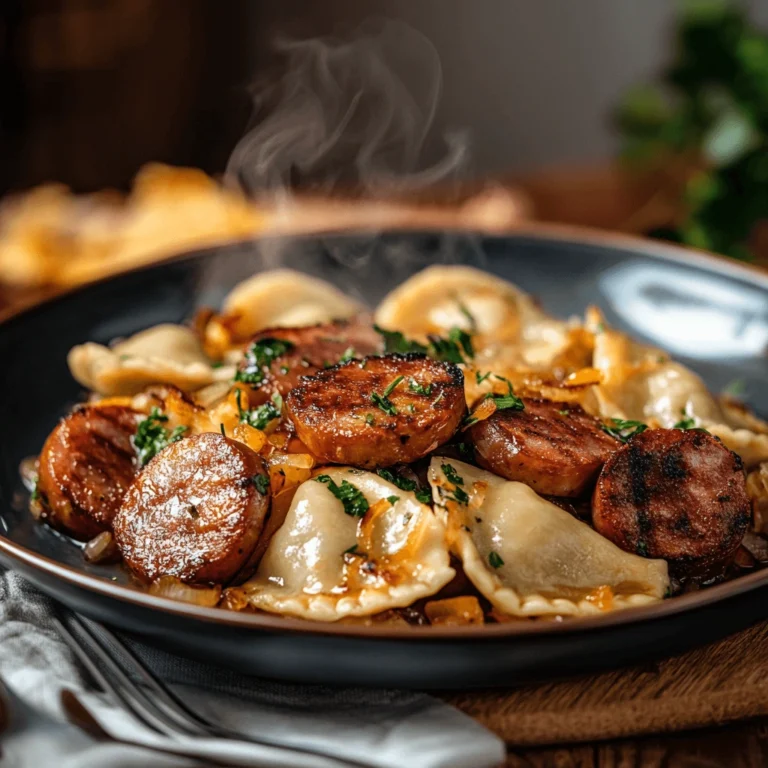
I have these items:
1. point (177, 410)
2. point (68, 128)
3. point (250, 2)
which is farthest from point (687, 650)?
point (250, 2)

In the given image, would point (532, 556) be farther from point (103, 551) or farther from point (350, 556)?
point (103, 551)

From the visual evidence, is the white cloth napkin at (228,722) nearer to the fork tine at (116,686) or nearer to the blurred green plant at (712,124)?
the fork tine at (116,686)

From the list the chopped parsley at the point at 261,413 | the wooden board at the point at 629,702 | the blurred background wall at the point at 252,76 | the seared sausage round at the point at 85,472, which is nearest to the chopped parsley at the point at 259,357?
the chopped parsley at the point at 261,413

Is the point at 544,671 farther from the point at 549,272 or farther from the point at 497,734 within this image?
the point at 549,272

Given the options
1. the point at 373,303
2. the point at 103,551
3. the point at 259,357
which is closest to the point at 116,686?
the point at 103,551

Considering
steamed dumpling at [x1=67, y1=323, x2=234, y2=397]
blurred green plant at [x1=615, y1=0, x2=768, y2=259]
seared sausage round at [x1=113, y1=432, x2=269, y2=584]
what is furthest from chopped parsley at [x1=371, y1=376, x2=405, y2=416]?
blurred green plant at [x1=615, y1=0, x2=768, y2=259]
